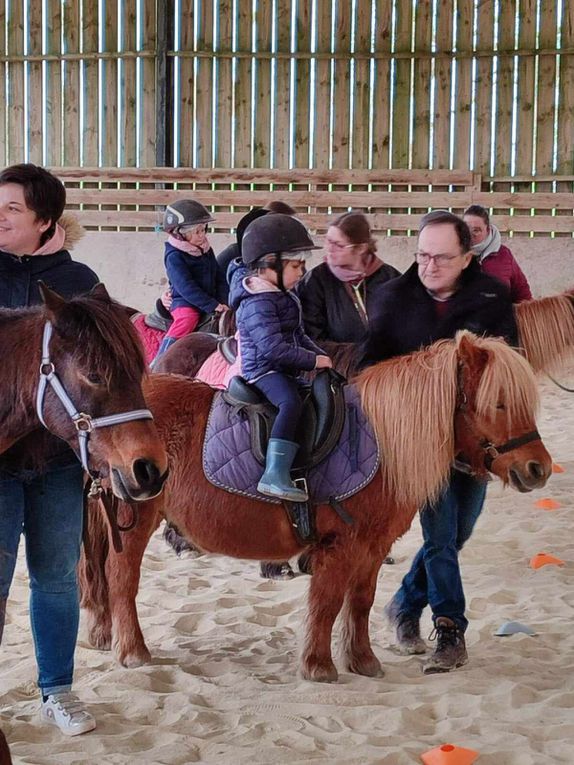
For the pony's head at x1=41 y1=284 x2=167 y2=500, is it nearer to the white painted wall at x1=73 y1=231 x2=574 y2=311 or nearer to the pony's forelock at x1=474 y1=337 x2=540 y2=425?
the pony's forelock at x1=474 y1=337 x2=540 y2=425

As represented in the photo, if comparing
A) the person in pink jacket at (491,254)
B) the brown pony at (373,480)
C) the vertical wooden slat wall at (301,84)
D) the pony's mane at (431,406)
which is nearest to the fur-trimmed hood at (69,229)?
the brown pony at (373,480)

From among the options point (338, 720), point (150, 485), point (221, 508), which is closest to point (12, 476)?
point (150, 485)

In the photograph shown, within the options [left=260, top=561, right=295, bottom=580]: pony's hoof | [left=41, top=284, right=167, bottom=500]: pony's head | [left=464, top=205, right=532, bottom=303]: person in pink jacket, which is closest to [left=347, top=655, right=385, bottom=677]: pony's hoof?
[left=260, top=561, right=295, bottom=580]: pony's hoof

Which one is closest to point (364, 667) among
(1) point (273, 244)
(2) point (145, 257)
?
(1) point (273, 244)

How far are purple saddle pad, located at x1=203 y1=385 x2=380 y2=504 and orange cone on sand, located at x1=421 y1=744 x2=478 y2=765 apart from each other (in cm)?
97

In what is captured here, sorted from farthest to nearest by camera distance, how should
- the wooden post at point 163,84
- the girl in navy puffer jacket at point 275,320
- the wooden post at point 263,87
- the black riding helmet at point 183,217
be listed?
the wooden post at point 263,87
the wooden post at point 163,84
the black riding helmet at point 183,217
the girl in navy puffer jacket at point 275,320

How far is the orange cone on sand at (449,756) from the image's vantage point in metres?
2.72

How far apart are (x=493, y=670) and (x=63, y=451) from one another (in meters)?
1.89

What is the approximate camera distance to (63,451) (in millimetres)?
2678

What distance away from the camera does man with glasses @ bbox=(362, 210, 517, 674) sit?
3.55 meters

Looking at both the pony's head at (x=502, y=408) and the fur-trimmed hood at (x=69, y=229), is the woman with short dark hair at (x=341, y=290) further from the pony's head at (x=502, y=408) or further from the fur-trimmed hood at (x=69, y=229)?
the fur-trimmed hood at (x=69, y=229)

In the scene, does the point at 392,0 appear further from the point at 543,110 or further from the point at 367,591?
the point at 367,591

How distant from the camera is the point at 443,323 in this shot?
12.0ft

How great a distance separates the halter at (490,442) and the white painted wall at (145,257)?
8155mm
